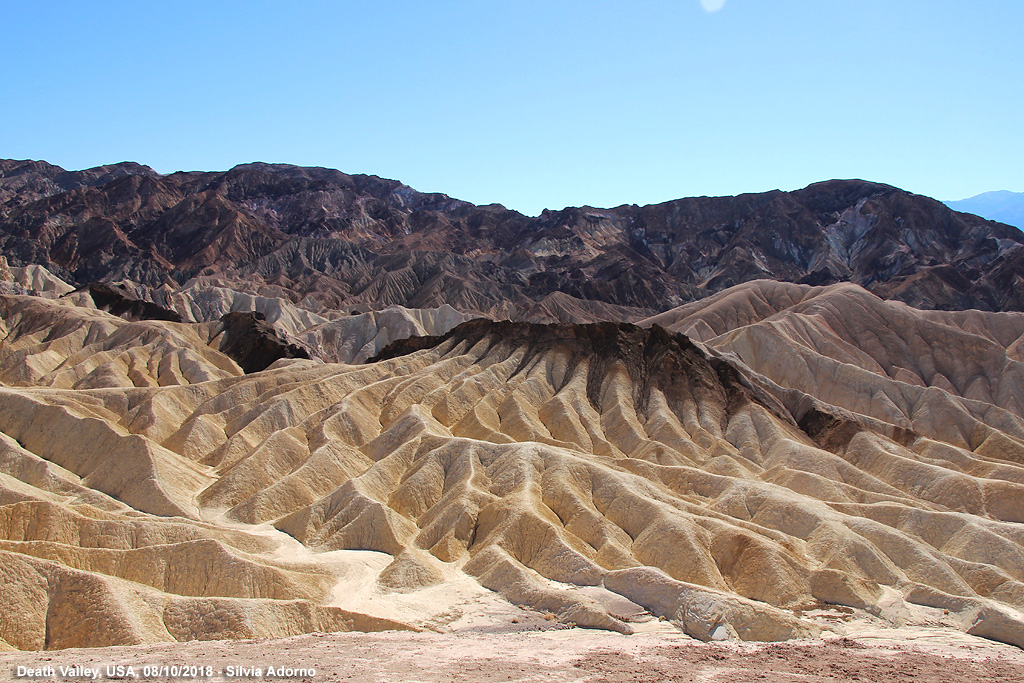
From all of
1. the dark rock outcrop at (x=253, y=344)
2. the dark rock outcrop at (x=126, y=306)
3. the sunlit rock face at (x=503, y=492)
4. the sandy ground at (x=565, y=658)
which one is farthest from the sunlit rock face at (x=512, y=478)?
the dark rock outcrop at (x=126, y=306)

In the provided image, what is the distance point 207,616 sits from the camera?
1127 inches

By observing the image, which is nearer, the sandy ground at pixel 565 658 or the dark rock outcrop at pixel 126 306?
the sandy ground at pixel 565 658

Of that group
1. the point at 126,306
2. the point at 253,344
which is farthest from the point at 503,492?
the point at 126,306

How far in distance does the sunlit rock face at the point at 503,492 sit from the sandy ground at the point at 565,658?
1817 millimetres

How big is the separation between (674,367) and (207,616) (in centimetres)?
5094

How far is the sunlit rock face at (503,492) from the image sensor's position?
32.9 meters

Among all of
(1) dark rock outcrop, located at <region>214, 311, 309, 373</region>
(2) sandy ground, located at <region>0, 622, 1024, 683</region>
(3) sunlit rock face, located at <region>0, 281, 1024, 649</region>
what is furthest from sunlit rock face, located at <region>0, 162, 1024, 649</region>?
(2) sandy ground, located at <region>0, 622, 1024, 683</region>

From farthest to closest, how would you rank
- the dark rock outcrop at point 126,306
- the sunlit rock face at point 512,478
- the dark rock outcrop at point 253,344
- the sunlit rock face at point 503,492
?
the dark rock outcrop at point 126,306 < the dark rock outcrop at point 253,344 < the sunlit rock face at point 512,478 < the sunlit rock face at point 503,492

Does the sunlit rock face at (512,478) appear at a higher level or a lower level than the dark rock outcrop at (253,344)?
lower

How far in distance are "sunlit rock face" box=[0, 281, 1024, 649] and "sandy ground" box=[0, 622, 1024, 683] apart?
182 centimetres

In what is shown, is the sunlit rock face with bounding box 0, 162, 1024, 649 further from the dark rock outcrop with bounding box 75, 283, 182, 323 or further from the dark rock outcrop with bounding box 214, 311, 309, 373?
the dark rock outcrop with bounding box 75, 283, 182, 323

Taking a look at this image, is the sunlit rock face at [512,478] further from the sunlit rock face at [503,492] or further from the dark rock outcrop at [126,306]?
the dark rock outcrop at [126,306]

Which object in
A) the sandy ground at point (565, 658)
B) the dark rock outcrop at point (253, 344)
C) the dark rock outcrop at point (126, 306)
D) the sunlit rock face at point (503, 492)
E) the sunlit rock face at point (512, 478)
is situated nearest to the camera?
the sandy ground at point (565, 658)

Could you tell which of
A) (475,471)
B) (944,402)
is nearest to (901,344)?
(944,402)
